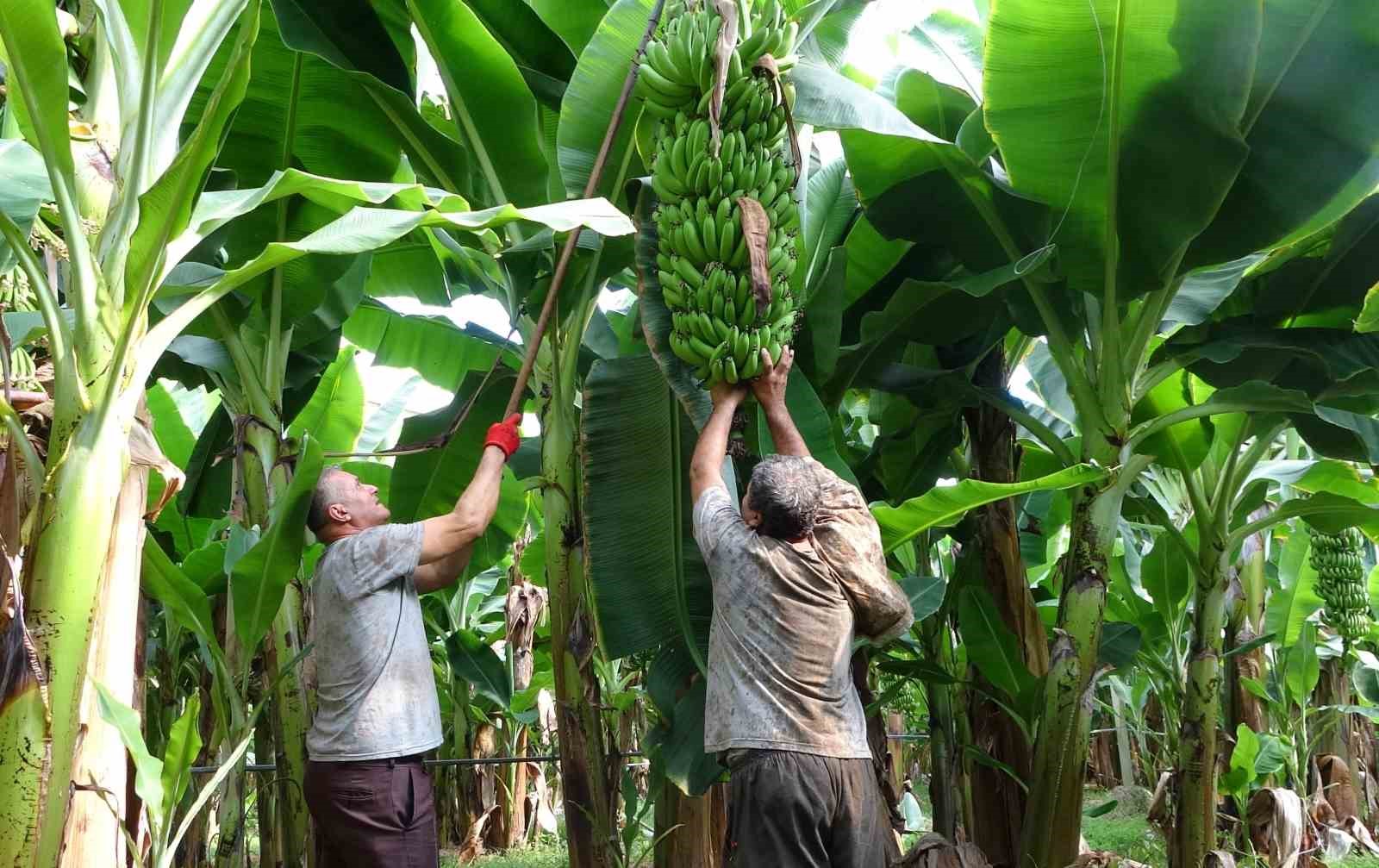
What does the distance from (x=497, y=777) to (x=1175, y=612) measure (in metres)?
4.11

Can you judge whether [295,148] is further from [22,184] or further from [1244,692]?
[1244,692]

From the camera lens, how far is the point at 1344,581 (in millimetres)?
5242

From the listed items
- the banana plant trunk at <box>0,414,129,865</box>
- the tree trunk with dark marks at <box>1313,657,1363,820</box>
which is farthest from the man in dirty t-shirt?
the tree trunk with dark marks at <box>1313,657,1363,820</box>

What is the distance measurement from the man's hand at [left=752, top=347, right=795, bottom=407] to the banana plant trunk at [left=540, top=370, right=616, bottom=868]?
766 millimetres

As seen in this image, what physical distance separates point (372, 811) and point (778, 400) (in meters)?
1.28

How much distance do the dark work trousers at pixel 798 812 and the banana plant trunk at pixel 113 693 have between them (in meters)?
1.09

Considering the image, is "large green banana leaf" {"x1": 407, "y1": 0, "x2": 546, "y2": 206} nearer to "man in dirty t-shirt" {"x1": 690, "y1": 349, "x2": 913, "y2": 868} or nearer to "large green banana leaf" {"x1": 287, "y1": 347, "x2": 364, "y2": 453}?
"man in dirty t-shirt" {"x1": 690, "y1": 349, "x2": 913, "y2": 868}

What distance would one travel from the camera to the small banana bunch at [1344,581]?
5.21 metres

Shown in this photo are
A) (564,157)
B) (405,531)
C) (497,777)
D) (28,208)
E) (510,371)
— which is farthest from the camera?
(497,777)

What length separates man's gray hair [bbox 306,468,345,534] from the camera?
8.91ft

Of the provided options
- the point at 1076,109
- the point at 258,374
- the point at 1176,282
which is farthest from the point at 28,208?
the point at 1176,282

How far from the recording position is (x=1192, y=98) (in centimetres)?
262

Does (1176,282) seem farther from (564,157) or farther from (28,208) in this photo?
(28,208)

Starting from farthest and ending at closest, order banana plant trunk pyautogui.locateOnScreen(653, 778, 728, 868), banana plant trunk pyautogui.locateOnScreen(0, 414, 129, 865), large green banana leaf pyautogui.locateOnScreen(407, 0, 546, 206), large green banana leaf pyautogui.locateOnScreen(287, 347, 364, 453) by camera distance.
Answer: large green banana leaf pyautogui.locateOnScreen(287, 347, 364, 453)
banana plant trunk pyautogui.locateOnScreen(653, 778, 728, 868)
large green banana leaf pyautogui.locateOnScreen(407, 0, 546, 206)
banana plant trunk pyautogui.locateOnScreen(0, 414, 129, 865)
